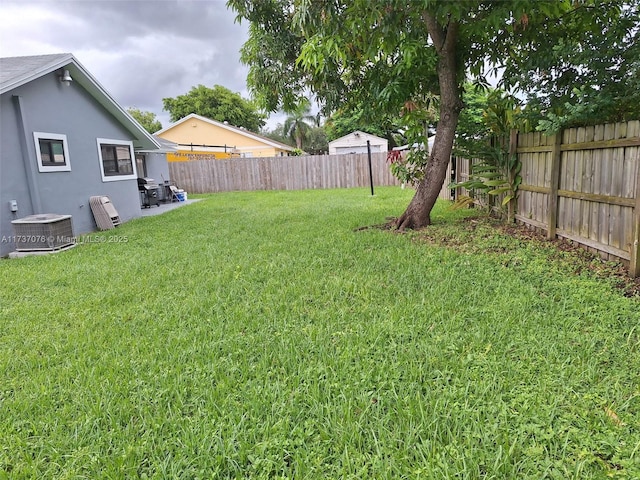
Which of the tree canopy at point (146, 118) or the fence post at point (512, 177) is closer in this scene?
the fence post at point (512, 177)

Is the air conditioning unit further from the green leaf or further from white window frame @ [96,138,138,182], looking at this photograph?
the green leaf

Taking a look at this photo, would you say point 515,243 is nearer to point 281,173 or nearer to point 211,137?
point 281,173

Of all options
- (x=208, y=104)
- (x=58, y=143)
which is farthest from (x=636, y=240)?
(x=208, y=104)

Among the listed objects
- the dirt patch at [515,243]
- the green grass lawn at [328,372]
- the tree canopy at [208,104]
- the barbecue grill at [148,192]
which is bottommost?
the green grass lawn at [328,372]

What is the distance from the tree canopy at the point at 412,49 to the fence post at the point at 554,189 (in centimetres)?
67

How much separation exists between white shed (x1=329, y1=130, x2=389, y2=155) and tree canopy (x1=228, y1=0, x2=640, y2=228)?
64.4ft

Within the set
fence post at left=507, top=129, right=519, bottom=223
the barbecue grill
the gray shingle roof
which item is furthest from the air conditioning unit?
fence post at left=507, top=129, right=519, bottom=223

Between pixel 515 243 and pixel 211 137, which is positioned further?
pixel 211 137

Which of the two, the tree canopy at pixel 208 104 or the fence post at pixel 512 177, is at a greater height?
the tree canopy at pixel 208 104

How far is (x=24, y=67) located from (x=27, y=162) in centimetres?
171

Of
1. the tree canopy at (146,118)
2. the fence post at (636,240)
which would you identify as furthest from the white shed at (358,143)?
the fence post at (636,240)

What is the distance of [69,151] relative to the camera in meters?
7.82

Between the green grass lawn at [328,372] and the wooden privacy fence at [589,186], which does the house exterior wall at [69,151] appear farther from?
the wooden privacy fence at [589,186]

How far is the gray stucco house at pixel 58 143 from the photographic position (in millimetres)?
6344
